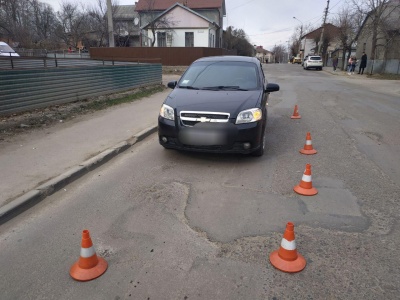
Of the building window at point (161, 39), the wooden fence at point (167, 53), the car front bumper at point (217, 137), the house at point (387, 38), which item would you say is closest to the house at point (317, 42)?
the house at point (387, 38)

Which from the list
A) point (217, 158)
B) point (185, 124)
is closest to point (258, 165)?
point (217, 158)

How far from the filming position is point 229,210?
Answer: 3.85 meters

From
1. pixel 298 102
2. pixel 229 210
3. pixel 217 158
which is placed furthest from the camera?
pixel 298 102

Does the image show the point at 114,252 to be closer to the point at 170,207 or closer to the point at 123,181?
the point at 170,207

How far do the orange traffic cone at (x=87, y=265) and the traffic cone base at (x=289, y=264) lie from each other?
4.96ft

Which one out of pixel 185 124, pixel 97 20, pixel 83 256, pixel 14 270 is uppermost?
pixel 97 20

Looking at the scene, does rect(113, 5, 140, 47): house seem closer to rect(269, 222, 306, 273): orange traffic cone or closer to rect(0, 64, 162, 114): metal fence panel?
rect(0, 64, 162, 114): metal fence panel

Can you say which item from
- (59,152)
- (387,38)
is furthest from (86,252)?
(387,38)

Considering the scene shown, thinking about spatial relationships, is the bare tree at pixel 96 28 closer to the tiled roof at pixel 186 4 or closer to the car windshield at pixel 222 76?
the tiled roof at pixel 186 4

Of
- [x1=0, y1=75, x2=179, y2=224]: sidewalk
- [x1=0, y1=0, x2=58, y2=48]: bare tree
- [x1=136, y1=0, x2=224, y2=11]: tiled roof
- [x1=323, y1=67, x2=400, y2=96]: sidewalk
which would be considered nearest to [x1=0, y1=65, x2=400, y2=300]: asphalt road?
[x1=0, y1=75, x2=179, y2=224]: sidewalk

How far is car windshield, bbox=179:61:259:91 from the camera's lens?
6105 mm

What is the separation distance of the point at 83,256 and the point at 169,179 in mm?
2245

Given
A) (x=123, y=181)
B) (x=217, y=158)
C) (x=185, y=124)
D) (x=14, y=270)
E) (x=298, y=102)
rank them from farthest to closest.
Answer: (x=298, y=102) < (x=217, y=158) < (x=185, y=124) < (x=123, y=181) < (x=14, y=270)

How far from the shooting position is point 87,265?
2717mm
